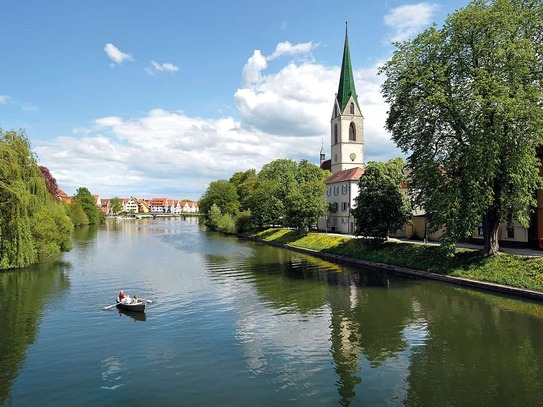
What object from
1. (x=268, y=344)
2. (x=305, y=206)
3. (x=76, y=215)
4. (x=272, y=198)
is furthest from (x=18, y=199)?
(x=76, y=215)

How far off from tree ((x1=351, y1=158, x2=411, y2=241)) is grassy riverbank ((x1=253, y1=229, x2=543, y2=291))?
2.34 meters

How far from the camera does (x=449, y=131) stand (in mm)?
35719

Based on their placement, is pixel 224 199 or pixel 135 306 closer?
pixel 135 306

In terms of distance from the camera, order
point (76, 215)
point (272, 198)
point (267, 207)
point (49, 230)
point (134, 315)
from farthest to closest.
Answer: point (76, 215), point (267, 207), point (272, 198), point (49, 230), point (134, 315)

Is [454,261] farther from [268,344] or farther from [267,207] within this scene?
[267,207]

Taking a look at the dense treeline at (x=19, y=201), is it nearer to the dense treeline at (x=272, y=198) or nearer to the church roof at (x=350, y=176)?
the dense treeline at (x=272, y=198)

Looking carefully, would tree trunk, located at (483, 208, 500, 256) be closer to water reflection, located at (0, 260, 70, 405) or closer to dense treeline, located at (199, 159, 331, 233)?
water reflection, located at (0, 260, 70, 405)

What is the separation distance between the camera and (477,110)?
31.9 m

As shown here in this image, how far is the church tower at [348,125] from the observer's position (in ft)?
317

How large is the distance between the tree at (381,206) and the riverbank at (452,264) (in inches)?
91.4

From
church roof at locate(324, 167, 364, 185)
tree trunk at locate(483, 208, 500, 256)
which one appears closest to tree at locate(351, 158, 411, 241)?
tree trunk at locate(483, 208, 500, 256)

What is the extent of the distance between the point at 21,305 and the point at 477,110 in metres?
34.9

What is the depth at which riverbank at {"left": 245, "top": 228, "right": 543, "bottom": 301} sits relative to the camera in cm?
2961

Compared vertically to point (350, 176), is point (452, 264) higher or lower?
lower
